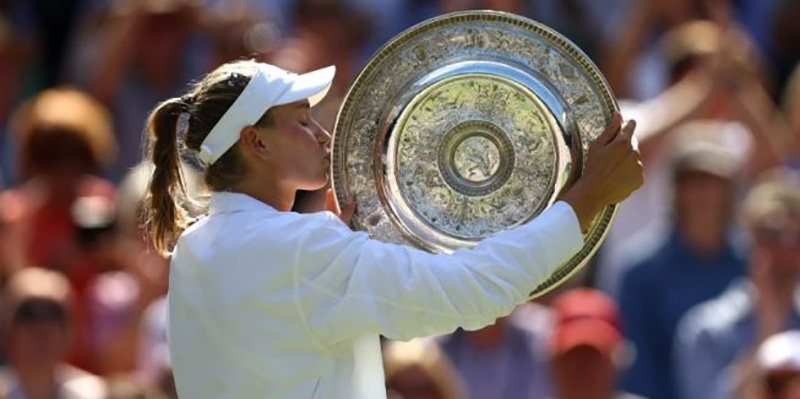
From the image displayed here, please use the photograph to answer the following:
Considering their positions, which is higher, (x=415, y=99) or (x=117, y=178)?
(x=415, y=99)

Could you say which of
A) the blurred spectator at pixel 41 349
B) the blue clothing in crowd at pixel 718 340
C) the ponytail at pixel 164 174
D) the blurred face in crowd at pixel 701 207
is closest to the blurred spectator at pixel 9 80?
the blurred spectator at pixel 41 349

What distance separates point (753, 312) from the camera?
8.55 m

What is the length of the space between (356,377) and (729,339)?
3760 mm

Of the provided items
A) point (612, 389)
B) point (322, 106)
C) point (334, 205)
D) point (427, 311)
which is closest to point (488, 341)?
point (612, 389)

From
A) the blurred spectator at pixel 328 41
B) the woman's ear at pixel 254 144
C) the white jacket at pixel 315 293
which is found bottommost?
the white jacket at pixel 315 293

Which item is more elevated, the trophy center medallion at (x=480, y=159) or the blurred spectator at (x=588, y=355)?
the trophy center medallion at (x=480, y=159)

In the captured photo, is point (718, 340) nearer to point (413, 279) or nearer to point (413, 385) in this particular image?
point (413, 385)

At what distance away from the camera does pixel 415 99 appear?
5504mm

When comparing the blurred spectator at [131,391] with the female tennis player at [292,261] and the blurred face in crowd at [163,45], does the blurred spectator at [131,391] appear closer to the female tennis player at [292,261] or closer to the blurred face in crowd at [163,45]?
the blurred face in crowd at [163,45]

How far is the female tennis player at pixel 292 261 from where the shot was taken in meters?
4.90

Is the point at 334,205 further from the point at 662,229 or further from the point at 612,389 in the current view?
the point at 662,229

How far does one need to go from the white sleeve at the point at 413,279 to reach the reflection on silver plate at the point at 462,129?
1.39 feet

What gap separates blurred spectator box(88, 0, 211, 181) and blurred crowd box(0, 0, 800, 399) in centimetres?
1

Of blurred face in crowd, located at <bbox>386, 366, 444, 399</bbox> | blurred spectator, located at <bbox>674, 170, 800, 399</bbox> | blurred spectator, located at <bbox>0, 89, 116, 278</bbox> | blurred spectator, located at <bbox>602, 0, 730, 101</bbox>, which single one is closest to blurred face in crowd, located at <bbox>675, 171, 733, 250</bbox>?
blurred spectator, located at <bbox>674, 170, 800, 399</bbox>
